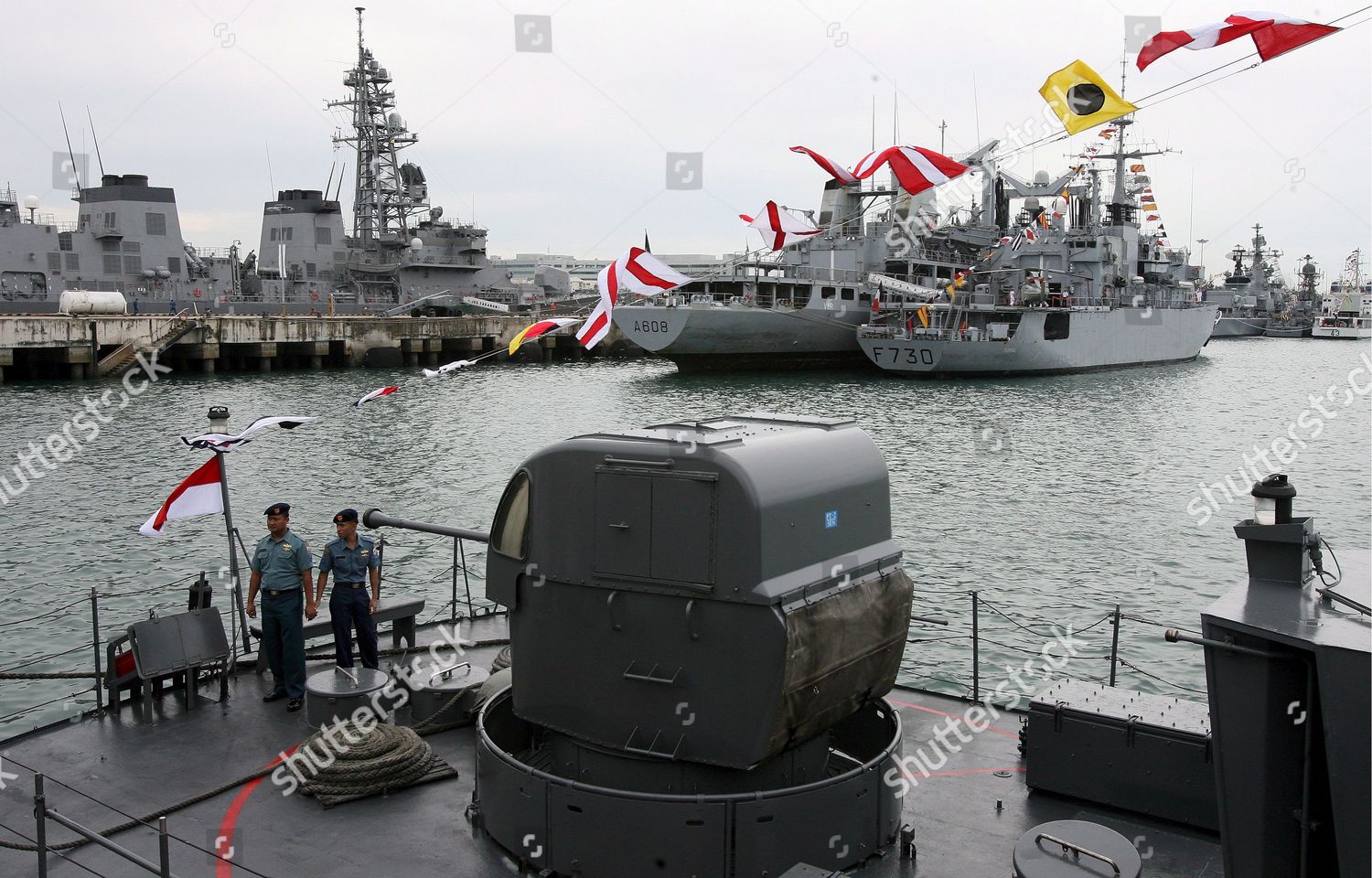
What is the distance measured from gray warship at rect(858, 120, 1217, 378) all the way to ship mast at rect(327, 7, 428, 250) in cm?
4366

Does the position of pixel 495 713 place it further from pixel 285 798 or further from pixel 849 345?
pixel 849 345

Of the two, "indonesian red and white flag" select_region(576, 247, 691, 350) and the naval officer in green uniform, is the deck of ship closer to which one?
the naval officer in green uniform

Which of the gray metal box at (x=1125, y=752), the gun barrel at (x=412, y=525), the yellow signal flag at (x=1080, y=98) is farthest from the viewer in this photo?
the yellow signal flag at (x=1080, y=98)

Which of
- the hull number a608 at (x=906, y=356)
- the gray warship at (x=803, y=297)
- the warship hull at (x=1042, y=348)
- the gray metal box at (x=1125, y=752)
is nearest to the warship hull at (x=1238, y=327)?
the warship hull at (x=1042, y=348)

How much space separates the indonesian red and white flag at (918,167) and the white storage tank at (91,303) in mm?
57379

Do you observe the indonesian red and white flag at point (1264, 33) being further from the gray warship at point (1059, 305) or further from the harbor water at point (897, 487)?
the gray warship at point (1059, 305)

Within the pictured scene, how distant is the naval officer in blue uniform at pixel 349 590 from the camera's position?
935cm

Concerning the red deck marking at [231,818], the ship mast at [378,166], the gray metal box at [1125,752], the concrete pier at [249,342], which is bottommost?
the red deck marking at [231,818]

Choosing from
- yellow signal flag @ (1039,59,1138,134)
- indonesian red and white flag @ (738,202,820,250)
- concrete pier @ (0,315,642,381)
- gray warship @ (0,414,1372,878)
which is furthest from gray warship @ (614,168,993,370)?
gray warship @ (0,414,1372,878)

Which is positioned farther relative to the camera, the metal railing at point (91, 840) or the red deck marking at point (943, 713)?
the red deck marking at point (943, 713)

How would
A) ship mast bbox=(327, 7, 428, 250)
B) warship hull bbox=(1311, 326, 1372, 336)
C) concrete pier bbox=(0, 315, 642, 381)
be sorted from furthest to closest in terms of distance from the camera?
warship hull bbox=(1311, 326, 1372, 336)
ship mast bbox=(327, 7, 428, 250)
concrete pier bbox=(0, 315, 642, 381)

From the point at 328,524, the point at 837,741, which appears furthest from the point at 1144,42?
the point at 328,524

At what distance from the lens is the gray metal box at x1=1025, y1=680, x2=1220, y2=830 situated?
707 centimetres

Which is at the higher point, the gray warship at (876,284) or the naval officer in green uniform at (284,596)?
the gray warship at (876,284)
